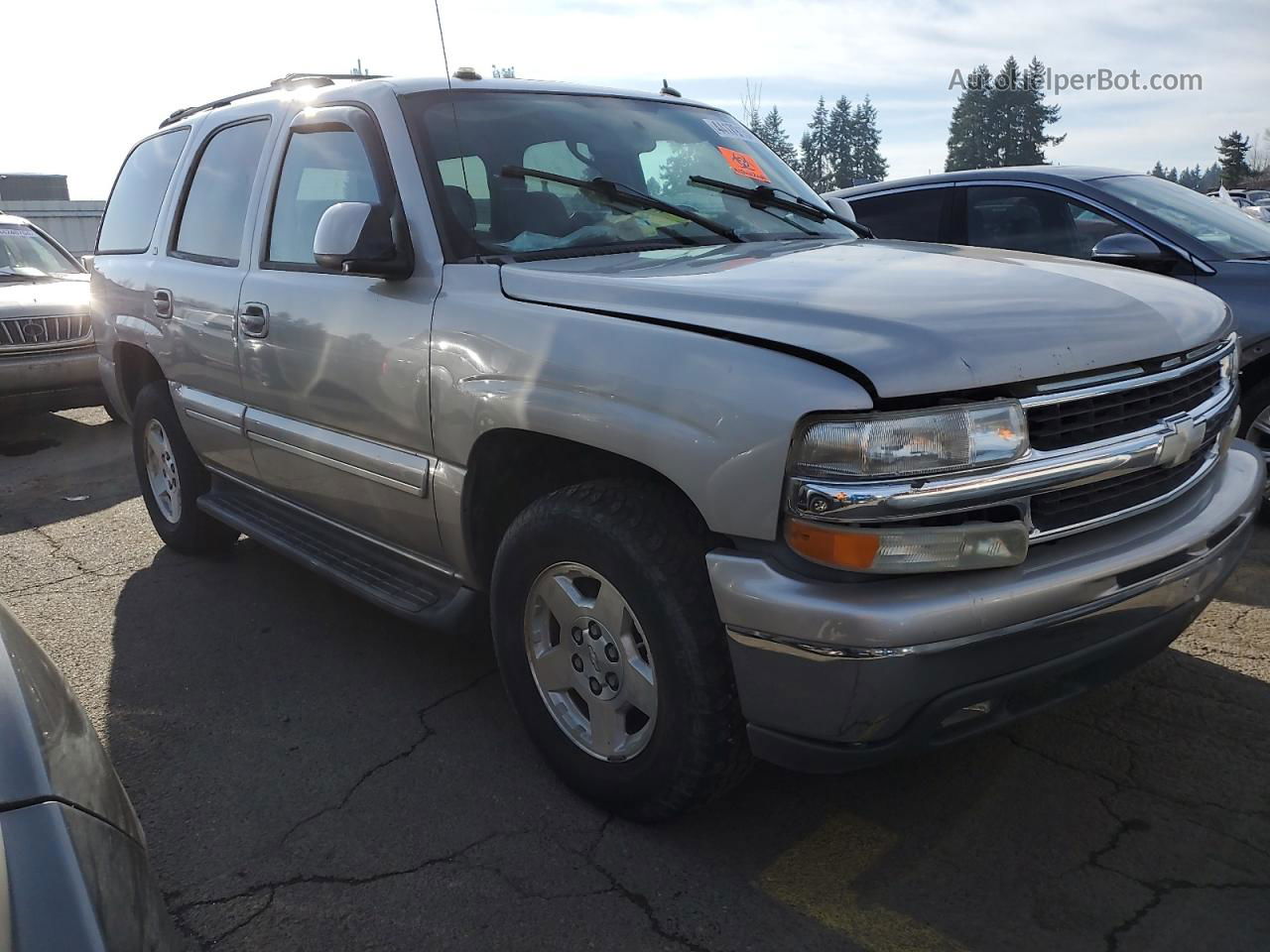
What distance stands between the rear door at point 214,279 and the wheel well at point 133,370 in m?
0.51

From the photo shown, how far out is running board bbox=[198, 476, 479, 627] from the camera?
121 inches

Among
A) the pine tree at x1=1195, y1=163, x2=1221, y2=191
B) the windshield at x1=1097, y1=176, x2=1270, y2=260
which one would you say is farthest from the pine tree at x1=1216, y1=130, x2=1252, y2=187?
the windshield at x1=1097, y1=176, x2=1270, y2=260

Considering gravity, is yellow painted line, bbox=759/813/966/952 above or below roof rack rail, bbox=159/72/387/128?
below

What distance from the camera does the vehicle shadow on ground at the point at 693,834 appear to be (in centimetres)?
229

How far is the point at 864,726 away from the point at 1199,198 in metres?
4.60

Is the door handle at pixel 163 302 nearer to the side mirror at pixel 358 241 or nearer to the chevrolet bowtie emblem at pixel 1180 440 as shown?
the side mirror at pixel 358 241

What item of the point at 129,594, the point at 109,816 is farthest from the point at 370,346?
the point at 129,594

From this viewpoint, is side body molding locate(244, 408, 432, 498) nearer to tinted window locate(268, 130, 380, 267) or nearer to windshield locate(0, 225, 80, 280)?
tinted window locate(268, 130, 380, 267)

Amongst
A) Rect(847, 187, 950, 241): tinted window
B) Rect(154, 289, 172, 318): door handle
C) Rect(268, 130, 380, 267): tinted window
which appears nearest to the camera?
Rect(268, 130, 380, 267): tinted window

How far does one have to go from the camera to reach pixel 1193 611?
98.8 inches

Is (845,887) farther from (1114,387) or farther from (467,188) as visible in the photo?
(467,188)

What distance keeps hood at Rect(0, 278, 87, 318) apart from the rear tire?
382cm

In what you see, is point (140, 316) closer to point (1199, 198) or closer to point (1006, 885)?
point (1006, 885)

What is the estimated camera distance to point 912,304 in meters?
2.25
